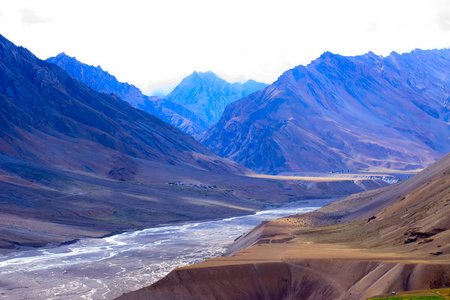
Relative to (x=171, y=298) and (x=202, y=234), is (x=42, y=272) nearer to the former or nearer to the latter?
(x=171, y=298)

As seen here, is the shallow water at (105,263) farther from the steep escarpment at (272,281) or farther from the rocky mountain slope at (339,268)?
the rocky mountain slope at (339,268)

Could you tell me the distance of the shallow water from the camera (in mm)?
57938

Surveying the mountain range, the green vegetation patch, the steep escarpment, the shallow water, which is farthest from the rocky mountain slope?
the mountain range

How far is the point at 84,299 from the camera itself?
53.8m

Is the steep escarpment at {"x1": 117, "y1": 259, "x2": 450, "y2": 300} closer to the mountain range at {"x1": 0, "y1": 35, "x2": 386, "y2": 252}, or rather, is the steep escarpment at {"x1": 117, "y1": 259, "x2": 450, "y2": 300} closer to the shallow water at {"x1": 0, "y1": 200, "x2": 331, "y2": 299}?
the shallow water at {"x1": 0, "y1": 200, "x2": 331, "y2": 299}

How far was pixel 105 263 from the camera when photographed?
72.1 metres

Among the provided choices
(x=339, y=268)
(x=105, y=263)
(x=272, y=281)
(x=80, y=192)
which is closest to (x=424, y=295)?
(x=339, y=268)

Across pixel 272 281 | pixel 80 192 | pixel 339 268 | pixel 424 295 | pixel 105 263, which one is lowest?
pixel 105 263

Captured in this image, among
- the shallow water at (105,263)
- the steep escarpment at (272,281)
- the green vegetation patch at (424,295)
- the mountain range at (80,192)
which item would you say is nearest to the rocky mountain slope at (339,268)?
the steep escarpment at (272,281)

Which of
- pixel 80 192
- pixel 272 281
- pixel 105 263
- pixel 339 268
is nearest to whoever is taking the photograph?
pixel 339 268

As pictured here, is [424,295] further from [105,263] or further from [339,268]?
[105,263]

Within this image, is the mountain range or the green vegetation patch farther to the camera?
the mountain range

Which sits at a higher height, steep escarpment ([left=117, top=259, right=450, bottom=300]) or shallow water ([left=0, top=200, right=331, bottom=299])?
steep escarpment ([left=117, top=259, right=450, bottom=300])

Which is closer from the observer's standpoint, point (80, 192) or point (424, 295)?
point (424, 295)
